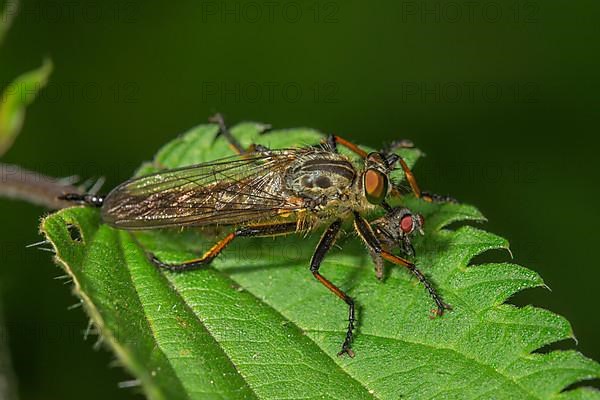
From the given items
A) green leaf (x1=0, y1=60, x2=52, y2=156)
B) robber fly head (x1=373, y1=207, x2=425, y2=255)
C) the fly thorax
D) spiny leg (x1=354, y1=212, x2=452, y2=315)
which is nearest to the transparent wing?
the fly thorax

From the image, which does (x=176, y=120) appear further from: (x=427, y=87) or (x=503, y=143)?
(x=503, y=143)

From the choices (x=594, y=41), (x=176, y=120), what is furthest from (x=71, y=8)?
(x=594, y=41)

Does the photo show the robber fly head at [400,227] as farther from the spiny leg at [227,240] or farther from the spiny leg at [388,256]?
the spiny leg at [227,240]

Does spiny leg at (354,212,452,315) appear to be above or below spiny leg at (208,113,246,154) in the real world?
below

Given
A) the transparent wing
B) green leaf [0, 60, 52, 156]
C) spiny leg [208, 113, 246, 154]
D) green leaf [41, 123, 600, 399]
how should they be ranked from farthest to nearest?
spiny leg [208, 113, 246, 154]
green leaf [0, 60, 52, 156]
the transparent wing
green leaf [41, 123, 600, 399]

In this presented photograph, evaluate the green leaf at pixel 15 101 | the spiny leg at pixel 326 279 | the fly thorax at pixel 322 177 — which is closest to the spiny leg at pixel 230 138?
the fly thorax at pixel 322 177

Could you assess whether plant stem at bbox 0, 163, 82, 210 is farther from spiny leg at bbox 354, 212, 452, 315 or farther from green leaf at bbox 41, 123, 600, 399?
spiny leg at bbox 354, 212, 452, 315

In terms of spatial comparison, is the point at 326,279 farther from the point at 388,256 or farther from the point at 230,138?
the point at 230,138
